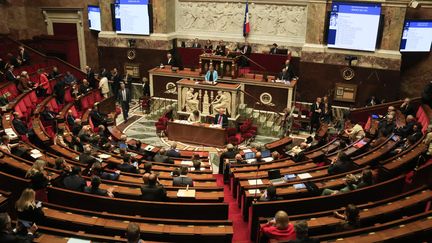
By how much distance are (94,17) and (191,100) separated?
7580 mm

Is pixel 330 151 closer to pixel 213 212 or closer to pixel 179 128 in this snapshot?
pixel 213 212

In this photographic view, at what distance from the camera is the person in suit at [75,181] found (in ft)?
20.7

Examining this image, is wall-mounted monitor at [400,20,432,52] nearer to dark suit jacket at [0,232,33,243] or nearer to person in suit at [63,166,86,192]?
person in suit at [63,166,86,192]

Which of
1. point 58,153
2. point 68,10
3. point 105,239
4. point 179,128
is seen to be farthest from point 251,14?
point 105,239

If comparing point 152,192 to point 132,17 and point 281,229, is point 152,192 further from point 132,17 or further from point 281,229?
point 132,17

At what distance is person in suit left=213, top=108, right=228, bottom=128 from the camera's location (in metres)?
12.2

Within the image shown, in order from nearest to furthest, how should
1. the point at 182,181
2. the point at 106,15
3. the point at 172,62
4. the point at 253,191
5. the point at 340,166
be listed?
the point at 253,191 → the point at 182,181 → the point at 340,166 → the point at 172,62 → the point at 106,15

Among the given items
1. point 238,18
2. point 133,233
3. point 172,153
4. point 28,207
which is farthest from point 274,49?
point 133,233

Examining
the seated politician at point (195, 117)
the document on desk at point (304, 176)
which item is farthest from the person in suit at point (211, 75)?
the document on desk at point (304, 176)

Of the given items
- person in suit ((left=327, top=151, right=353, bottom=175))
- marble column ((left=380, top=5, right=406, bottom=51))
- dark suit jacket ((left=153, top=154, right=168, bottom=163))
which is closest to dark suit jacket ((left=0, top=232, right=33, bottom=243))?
dark suit jacket ((left=153, top=154, right=168, bottom=163))

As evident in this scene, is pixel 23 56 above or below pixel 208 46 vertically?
below

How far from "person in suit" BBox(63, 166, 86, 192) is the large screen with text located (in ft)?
37.0

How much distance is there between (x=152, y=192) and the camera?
6.14 meters

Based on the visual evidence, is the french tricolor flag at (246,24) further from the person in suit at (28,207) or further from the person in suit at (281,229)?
the person in suit at (28,207)
